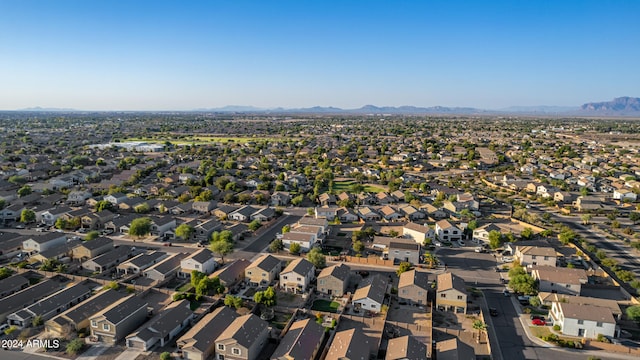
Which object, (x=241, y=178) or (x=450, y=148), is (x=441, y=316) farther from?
(x=450, y=148)

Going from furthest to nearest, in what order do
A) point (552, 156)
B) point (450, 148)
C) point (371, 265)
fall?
point (450, 148) < point (552, 156) < point (371, 265)

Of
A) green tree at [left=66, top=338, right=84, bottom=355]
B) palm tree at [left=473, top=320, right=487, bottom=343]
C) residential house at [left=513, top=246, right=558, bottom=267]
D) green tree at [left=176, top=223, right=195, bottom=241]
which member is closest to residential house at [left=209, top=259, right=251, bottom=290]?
green tree at [left=66, top=338, right=84, bottom=355]

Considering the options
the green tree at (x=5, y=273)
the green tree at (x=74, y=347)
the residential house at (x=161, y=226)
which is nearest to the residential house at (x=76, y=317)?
the green tree at (x=74, y=347)

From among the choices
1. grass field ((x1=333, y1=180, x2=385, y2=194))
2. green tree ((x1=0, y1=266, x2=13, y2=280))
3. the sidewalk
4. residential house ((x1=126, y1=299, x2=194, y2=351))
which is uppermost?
grass field ((x1=333, y1=180, x2=385, y2=194))

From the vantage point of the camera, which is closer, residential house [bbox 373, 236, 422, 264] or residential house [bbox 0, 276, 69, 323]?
residential house [bbox 0, 276, 69, 323]

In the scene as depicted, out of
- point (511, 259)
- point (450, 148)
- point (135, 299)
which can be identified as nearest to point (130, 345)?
point (135, 299)

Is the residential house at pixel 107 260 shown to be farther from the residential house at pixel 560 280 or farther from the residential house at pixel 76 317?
the residential house at pixel 560 280

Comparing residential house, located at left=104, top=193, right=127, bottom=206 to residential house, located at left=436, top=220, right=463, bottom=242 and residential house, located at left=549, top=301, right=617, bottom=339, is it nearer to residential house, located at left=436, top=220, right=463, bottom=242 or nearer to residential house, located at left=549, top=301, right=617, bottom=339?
residential house, located at left=436, top=220, right=463, bottom=242
